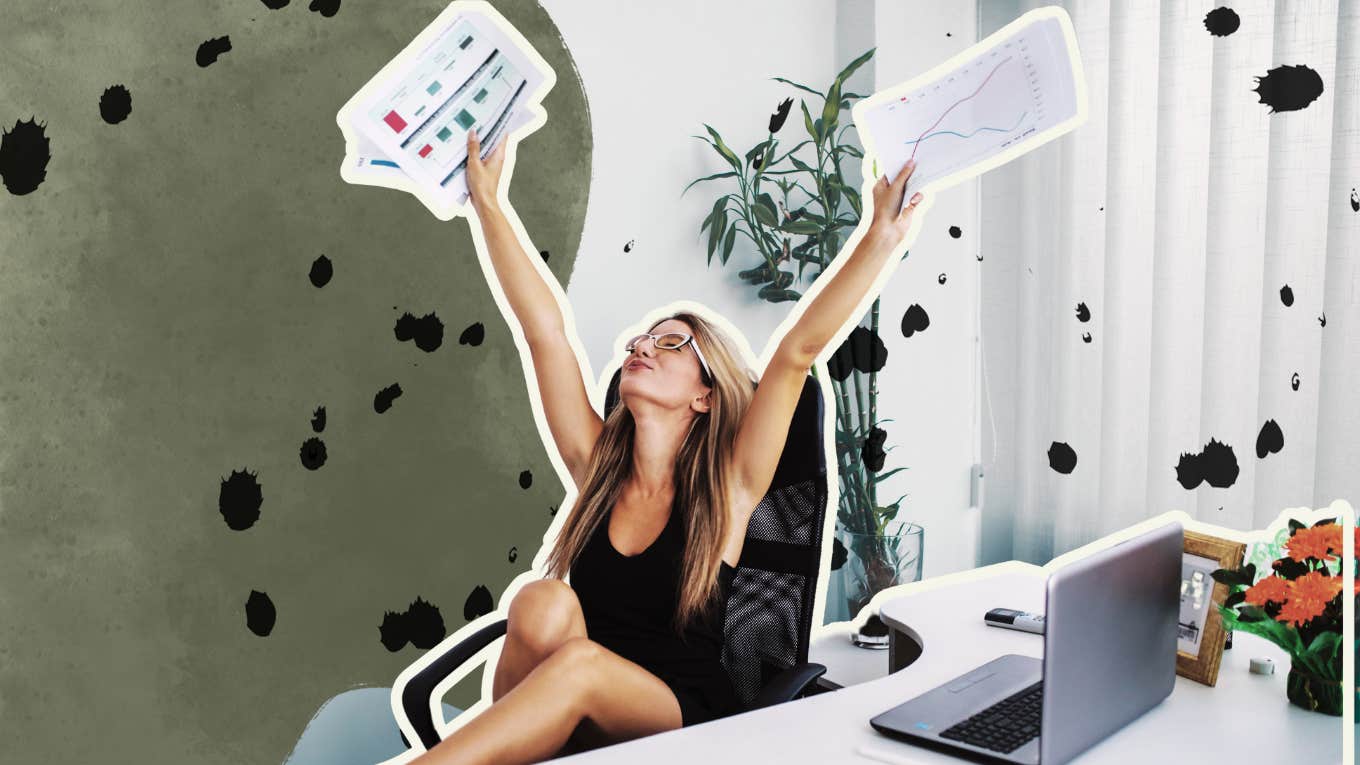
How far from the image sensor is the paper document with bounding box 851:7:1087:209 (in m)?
1.84

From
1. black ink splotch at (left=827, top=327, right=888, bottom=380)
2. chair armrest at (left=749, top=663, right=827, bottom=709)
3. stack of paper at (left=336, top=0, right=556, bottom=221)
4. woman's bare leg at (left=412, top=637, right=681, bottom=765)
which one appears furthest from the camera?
black ink splotch at (left=827, top=327, right=888, bottom=380)

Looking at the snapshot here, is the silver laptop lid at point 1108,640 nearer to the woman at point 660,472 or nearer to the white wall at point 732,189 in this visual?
the woman at point 660,472

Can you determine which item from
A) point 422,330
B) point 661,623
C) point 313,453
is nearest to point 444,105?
point 422,330

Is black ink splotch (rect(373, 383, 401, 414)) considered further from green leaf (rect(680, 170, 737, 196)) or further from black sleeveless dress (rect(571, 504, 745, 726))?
green leaf (rect(680, 170, 737, 196))

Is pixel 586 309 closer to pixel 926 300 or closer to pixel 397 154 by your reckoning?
pixel 397 154

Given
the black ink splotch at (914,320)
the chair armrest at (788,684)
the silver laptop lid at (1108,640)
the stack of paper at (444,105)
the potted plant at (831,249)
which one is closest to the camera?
the silver laptop lid at (1108,640)

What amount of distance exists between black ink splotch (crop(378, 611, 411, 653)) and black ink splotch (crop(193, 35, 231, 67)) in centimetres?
122

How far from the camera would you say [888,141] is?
2008mm

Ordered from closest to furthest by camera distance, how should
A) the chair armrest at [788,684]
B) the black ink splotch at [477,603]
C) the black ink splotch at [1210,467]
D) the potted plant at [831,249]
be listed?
the chair armrest at [788,684]
the black ink splotch at [477,603]
the black ink splotch at [1210,467]
the potted plant at [831,249]

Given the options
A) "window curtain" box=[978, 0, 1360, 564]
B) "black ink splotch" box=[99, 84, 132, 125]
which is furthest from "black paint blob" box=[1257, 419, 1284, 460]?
"black ink splotch" box=[99, 84, 132, 125]

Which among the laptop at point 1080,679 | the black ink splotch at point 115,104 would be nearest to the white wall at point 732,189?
the black ink splotch at point 115,104

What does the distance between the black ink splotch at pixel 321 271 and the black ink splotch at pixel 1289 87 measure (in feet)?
7.13

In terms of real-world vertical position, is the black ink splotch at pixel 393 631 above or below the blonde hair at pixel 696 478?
below

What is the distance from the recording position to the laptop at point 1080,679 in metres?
1.22
